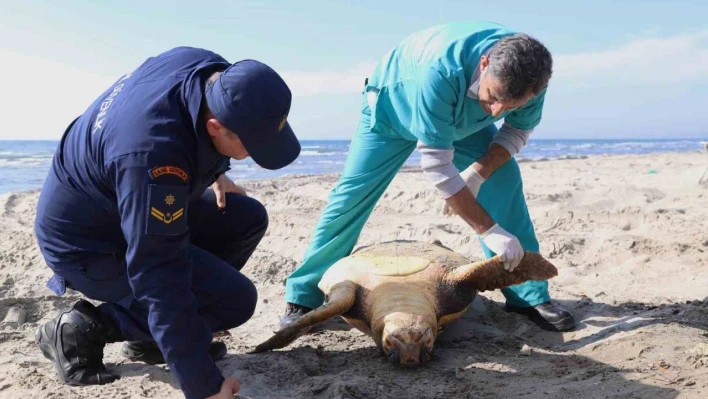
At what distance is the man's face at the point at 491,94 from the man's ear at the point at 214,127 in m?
1.19

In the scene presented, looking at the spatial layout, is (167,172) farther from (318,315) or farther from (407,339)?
(407,339)

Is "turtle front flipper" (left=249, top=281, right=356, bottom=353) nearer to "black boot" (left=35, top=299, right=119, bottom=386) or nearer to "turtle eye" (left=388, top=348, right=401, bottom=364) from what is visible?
"turtle eye" (left=388, top=348, right=401, bottom=364)

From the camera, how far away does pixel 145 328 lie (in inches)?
95.5

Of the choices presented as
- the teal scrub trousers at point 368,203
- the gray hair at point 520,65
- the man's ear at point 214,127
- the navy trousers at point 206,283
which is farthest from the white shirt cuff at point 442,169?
the man's ear at point 214,127

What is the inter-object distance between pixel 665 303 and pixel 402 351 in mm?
1690

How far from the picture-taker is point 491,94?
8.58ft

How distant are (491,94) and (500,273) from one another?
95 centimetres

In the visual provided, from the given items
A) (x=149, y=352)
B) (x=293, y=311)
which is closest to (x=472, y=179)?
(x=293, y=311)

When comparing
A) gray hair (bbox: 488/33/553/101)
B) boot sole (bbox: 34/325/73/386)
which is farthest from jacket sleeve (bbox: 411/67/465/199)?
boot sole (bbox: 34/325/73/386)

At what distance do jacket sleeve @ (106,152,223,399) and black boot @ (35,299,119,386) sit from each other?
0.76 meters

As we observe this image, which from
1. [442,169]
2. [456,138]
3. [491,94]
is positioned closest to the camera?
[491,94]

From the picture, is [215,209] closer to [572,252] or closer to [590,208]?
[572,252]

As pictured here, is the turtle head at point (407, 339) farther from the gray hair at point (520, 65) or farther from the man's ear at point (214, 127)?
the man's ear at point (214, 127)

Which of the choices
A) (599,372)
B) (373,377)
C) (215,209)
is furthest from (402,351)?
(215,209)
